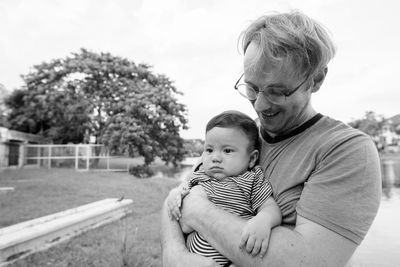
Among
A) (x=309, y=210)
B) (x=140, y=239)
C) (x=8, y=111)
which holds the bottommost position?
(x=140, y=239)

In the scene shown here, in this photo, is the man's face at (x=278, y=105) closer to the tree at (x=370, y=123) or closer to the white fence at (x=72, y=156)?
the white fence at (x=72, y=156)

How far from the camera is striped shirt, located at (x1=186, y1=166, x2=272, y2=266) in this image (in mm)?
1661

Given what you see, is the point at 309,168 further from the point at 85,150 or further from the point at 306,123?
the point at 85,150

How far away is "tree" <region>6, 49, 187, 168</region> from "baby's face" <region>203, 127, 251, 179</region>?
1751cm

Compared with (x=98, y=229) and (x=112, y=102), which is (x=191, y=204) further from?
(x=112, y=102)

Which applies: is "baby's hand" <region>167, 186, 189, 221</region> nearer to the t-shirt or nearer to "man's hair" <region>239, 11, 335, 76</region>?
the t-shirt

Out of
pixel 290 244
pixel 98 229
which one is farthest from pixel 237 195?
pixel 98 229

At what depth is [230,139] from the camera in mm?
1892

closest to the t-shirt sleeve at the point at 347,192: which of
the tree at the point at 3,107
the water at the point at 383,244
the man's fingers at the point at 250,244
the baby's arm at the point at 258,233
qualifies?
the baby's arm at the point at 258,233

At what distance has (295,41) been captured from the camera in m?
1.55

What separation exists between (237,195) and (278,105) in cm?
48

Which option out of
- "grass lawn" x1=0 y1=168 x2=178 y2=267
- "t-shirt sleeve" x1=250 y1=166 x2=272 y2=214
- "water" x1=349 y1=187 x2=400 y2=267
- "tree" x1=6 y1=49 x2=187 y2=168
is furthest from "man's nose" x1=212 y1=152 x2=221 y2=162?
"tree" x1=6 y1=49 x2=187 y2=168

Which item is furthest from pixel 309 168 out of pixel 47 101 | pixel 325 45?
pixel 47 101

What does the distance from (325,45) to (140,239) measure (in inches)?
212
